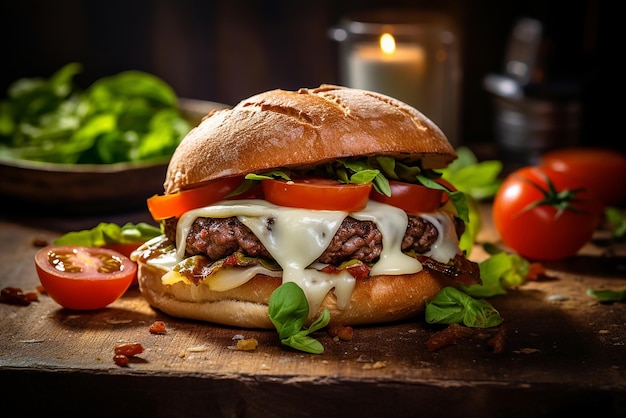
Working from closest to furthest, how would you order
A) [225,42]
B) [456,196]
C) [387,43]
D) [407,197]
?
1. [407,197]
2. [456,196]
3. [387,43]
4. [225,42]

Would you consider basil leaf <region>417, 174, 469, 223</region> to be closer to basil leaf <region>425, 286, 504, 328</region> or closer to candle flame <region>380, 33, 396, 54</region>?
basil leaf <region>425, 286, 504, 328</region>

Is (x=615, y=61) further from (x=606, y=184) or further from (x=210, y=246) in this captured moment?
A: (x=210, y=246)

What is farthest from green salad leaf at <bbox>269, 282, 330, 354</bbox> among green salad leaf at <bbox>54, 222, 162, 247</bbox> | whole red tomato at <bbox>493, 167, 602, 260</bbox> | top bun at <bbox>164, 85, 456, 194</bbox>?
whole red tomato at <bbox>493, 167, 602, 260</bbox>

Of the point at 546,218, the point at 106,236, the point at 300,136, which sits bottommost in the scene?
the point at 546,218

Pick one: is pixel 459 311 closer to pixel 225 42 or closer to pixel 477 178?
pixel 477 178

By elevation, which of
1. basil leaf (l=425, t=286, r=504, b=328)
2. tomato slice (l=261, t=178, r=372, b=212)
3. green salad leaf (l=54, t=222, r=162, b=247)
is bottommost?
basil leaf (l=425, t=286, r=504, b=328)

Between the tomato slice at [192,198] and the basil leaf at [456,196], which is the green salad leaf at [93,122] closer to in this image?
the tomato slice at [192,198]

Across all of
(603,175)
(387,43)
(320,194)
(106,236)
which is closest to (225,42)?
(387,43)

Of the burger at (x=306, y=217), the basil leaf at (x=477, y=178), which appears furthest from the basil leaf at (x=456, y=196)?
the basil leaf at (x=477, y=178)
